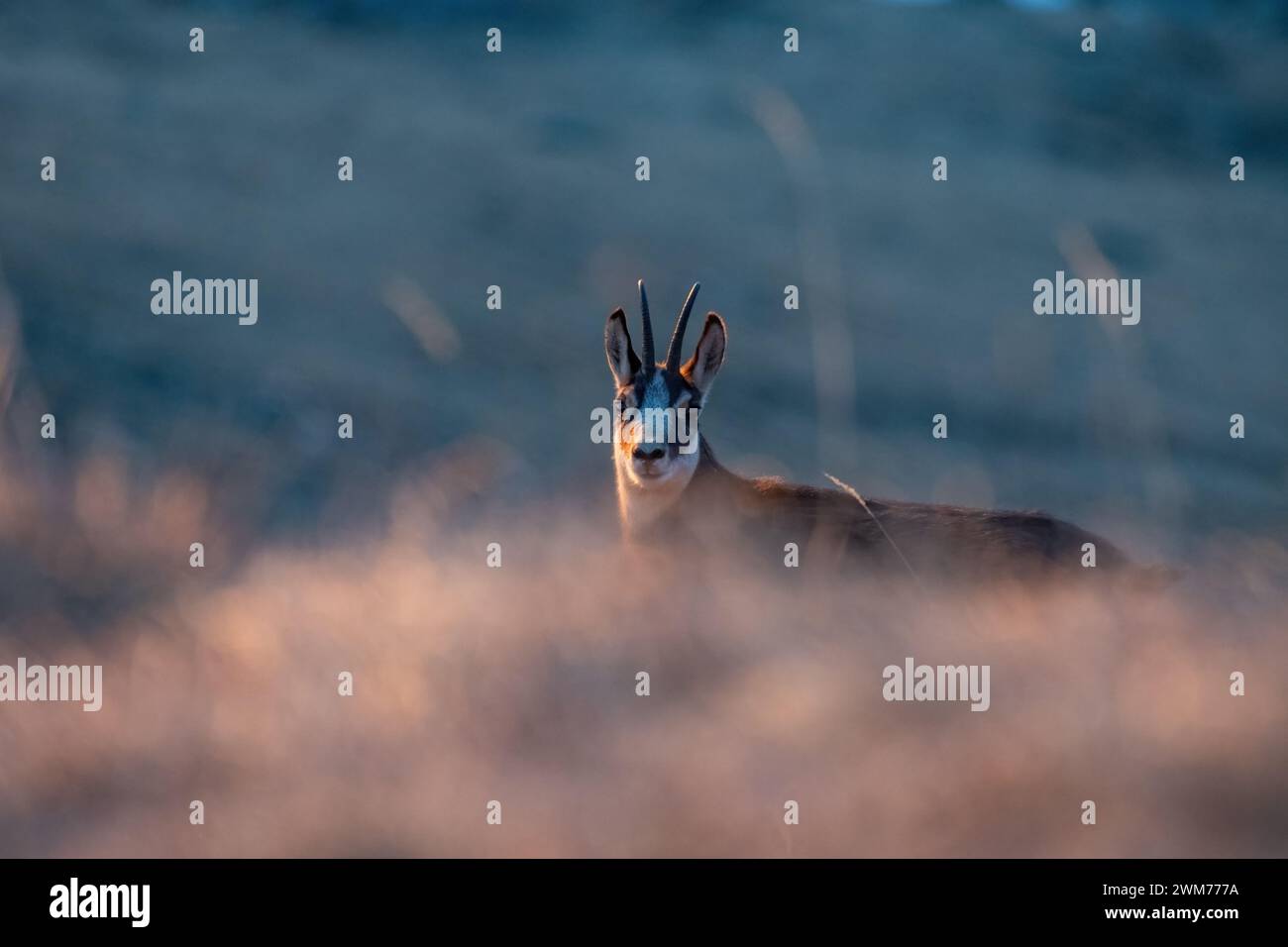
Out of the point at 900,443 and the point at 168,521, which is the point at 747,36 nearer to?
the point at 900,443

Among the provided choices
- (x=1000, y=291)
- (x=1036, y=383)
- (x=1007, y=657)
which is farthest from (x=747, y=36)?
(x=1007, y=657)

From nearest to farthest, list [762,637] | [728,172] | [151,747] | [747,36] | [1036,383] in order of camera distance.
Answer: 1. [151,747]
2. [762,637]
3. [1036,383]
4. [728,172]
5. [747,36]

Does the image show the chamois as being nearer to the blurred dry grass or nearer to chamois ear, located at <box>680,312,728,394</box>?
chamois ear, located at <box>680,312,728,394</box>

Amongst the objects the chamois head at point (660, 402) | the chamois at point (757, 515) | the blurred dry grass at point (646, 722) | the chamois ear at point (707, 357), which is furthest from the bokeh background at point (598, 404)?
the chamois ear at point (707, 357)

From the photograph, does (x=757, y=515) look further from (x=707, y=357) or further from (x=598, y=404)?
(x=598, y=404)

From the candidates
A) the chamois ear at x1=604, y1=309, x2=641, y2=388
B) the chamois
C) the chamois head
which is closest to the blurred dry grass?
the chamois
